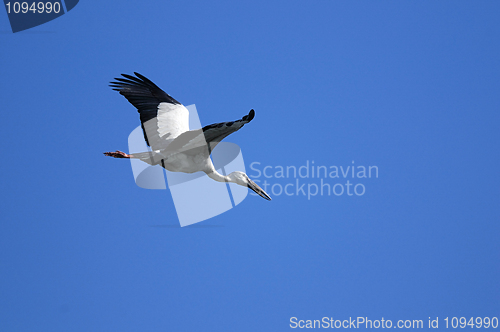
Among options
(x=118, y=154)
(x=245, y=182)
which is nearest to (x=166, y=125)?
(x=118, y=154)

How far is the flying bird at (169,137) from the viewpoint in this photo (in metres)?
4.60

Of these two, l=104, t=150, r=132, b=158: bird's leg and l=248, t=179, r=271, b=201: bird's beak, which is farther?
l=248, t=179, r=271, b=201: bird's beak

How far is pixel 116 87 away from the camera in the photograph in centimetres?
534

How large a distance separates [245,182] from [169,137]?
1166 millimetres

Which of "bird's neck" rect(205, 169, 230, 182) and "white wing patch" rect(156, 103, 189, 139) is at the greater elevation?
"white wing patch" rect(156, 103, 189, 139)

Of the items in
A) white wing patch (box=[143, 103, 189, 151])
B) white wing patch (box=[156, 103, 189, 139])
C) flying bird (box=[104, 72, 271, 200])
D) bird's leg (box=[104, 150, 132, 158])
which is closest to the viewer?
flying bird (box=[104, 72, 271, 200])

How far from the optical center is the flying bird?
4.60 metres

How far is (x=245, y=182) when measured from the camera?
5.19 metres

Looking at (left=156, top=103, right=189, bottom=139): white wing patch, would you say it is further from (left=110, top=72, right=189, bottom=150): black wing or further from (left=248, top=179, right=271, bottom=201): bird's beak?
(left=248, top=179, right=271, bottom=201): bird's beak

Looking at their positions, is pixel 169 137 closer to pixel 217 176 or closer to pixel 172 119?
pixel 172 119

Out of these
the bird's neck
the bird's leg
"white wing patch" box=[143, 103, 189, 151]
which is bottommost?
the bird's neck

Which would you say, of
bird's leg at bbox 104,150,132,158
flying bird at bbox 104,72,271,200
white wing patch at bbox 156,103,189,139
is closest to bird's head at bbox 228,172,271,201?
flying bird at bbox 104,72,271,200

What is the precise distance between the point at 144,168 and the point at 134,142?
0.36 m

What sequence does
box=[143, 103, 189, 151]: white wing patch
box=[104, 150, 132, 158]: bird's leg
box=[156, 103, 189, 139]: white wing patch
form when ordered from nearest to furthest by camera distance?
box=[104, 150, 132, 158]: bird's leg < box=[143, 103, 189, 151]: white wing patch < box=[156, 103, 189, 139]: white wing patch
